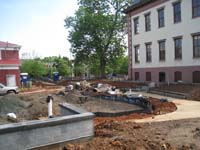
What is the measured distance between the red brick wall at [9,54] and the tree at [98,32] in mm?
13893

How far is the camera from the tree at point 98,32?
5472cm

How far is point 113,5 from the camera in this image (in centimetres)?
5628

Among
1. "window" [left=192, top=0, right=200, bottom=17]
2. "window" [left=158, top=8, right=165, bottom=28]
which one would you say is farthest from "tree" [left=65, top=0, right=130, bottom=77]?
"window" [left=192, top=0, right=200, bottom=17]

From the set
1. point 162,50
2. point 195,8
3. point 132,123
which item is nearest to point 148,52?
point 162,50

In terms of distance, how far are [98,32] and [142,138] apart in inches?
1840

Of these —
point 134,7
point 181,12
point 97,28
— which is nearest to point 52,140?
point 181,12

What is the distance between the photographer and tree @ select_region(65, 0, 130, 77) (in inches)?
2154

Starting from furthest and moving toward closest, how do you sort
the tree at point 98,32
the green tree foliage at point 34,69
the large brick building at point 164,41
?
the green tree foliage at point 34,69, the tree at point 98,32, the large brick building at point 164,41

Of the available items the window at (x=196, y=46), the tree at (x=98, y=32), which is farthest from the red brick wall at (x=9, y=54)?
the window at (x=196, y=46)

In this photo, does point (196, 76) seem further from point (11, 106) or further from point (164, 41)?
point (11, 106)

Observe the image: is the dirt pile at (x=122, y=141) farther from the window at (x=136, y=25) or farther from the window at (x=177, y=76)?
the window at (x=136, y=25)

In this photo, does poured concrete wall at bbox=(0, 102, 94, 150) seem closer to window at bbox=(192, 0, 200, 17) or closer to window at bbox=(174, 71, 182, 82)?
window at bbox=(192, 0, 200, 17)

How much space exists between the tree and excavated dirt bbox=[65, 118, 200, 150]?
4426 cm

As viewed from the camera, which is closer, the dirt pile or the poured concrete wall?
the poured concrete wall
